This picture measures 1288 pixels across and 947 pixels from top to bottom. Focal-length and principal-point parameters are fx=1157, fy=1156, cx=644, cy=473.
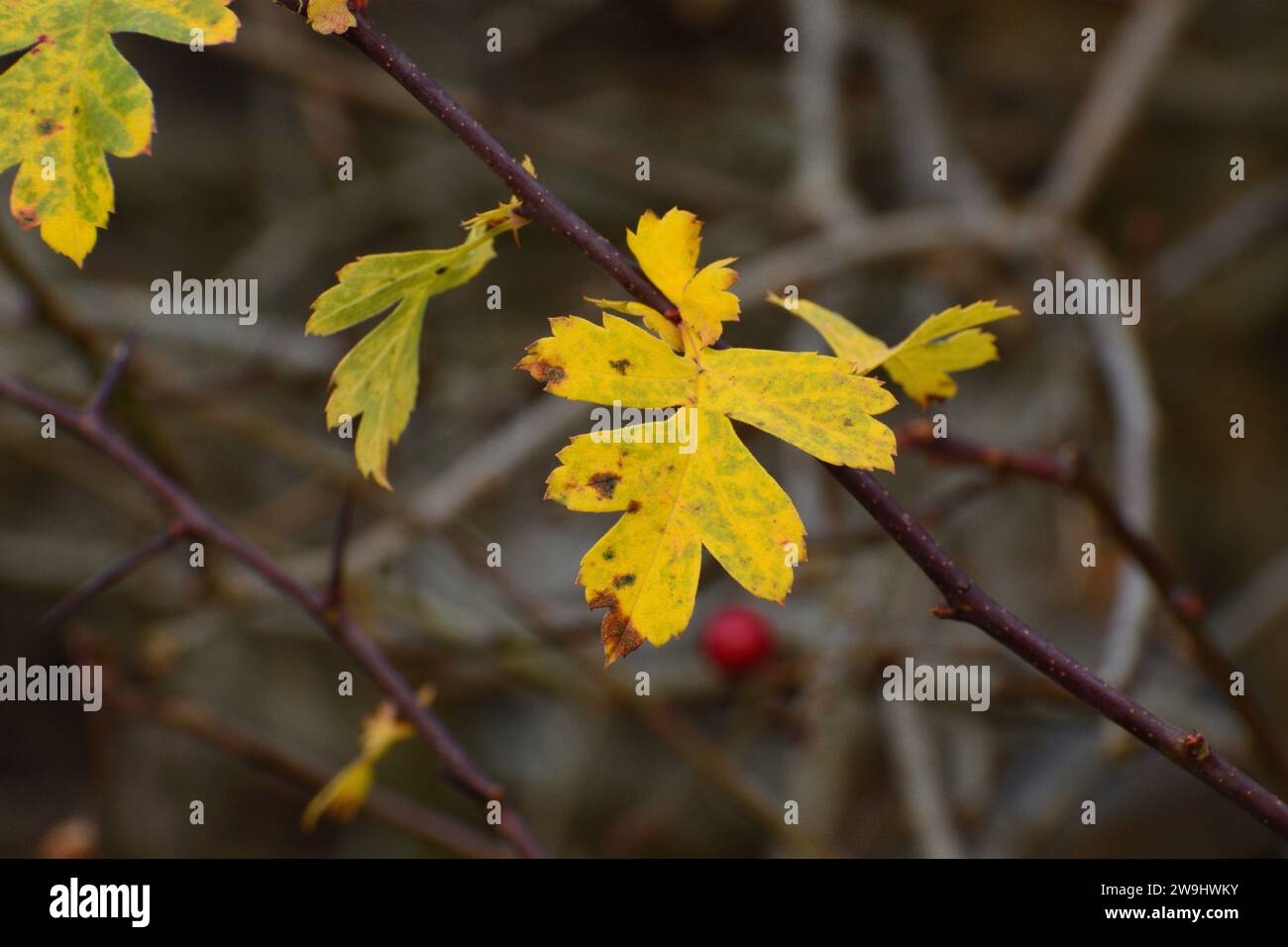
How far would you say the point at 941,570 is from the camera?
0.56 metres

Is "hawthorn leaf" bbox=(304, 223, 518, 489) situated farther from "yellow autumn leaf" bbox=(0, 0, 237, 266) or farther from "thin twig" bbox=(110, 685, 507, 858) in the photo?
A: "thin twig" bbox=(110, 685, 507, 858)

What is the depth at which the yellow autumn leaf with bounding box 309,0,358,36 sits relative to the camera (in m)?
0.55

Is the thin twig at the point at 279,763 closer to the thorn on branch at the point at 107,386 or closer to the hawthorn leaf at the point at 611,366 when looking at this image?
the thorn on branch at the point at 107,386

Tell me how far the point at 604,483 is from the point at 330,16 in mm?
258

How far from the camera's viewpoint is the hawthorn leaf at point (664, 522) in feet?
A: 1.82

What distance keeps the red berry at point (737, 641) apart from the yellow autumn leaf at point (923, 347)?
3.32ft

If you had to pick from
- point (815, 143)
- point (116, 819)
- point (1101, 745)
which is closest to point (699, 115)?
point (815, 143)

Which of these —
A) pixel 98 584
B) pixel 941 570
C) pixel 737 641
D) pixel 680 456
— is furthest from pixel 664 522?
pixel 737 641

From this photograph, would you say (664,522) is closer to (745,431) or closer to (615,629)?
(615,629)

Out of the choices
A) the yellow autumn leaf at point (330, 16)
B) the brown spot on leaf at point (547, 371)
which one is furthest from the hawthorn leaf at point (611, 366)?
the yellow autumn leaf at point (330, 16)

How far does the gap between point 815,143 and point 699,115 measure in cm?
60

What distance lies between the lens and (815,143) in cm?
197

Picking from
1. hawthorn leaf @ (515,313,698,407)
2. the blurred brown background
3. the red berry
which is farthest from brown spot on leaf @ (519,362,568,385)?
the red berry
